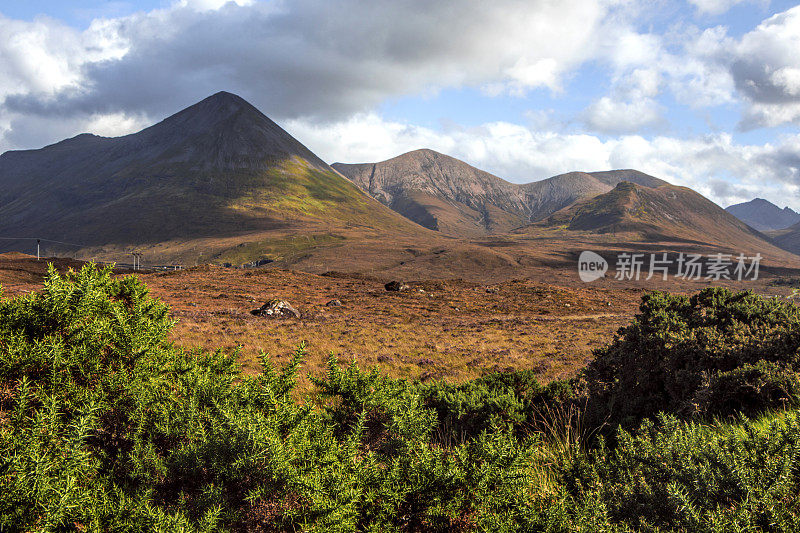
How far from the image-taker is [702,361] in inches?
223

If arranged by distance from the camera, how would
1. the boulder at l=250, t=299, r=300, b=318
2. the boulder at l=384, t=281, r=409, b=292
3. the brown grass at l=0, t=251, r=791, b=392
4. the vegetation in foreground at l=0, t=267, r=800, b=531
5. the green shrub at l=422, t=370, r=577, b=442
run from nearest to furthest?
the vegetation in foreground at l=0, t=267, r=800, b=531
the green shrub at l=422, t=370, r=577, b=442
the brown grass at l=0, t=251, r=791, b=392
the boulder at l=250, t=299, r=300, b=318
the boulder at l=384, t=281, r=409, b=292

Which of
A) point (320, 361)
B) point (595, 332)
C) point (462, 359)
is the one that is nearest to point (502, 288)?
point (595, 332)

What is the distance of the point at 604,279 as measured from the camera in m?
89.4

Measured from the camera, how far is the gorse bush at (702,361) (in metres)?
5.00

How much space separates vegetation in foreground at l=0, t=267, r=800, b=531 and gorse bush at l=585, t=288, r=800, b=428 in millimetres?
31

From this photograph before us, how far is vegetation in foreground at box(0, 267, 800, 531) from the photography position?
2717 millimetres

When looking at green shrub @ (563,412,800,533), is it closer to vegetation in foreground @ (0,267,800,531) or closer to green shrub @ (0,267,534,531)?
vegetation in foreground @ (0,267,800,531)

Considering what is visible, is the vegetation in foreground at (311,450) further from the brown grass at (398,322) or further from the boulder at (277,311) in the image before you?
the boulder at (277,311)

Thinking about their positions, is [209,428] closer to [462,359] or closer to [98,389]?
[98,389]

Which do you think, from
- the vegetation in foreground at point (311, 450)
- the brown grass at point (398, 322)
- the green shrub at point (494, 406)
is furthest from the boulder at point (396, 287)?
the vegetation in foreground at point (311, 450)

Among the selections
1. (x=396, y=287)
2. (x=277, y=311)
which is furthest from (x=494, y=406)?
(x=396, y=287)

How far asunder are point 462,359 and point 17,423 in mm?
13177

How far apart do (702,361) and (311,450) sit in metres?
5.54

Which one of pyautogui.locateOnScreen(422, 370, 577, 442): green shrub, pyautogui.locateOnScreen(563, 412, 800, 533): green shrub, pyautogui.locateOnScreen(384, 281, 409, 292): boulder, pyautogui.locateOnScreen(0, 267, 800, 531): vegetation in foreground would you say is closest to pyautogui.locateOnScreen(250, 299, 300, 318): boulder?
pyautogui.locateOnScreen(384, 281, 409, 292): boulder
